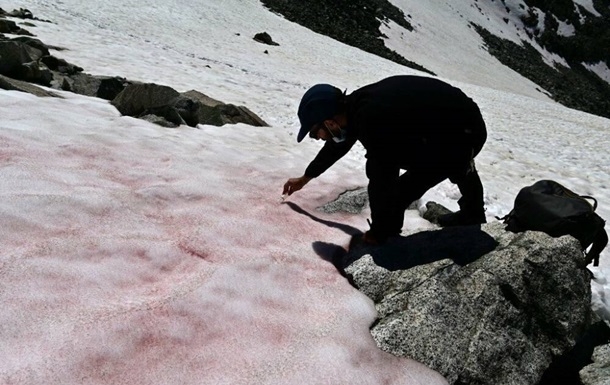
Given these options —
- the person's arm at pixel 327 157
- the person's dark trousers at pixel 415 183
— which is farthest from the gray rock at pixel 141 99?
the person's dark trousers at pixel 415 183

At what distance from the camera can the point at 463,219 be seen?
4957 mm

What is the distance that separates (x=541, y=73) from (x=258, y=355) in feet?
207

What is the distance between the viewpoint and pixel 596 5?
89.6 metres

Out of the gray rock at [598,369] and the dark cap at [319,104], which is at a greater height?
the dark cap at [319,104]

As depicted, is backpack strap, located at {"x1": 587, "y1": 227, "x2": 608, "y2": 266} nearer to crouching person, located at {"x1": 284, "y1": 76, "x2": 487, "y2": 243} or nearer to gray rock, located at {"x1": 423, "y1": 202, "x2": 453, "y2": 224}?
crouching person, located at {"x1": 284, "y1": 76, "x2": 487, "y2": 243}

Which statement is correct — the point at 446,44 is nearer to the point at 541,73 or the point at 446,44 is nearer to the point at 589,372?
the point at 541,73

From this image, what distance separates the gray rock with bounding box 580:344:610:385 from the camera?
3.52 m

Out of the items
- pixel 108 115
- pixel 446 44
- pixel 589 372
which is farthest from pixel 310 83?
pixel 446 44

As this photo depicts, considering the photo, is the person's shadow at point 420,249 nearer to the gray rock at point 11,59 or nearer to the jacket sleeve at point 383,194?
the jacket sleeve at point 383,194

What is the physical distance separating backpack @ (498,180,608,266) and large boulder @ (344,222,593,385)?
30 centimetres

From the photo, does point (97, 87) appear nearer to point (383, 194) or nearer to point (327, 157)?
point (327, 157)

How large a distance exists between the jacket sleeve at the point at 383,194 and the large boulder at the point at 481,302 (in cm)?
22

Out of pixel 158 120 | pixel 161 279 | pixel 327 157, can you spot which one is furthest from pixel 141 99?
pixel 161 279

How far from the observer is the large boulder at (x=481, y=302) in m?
3.36
